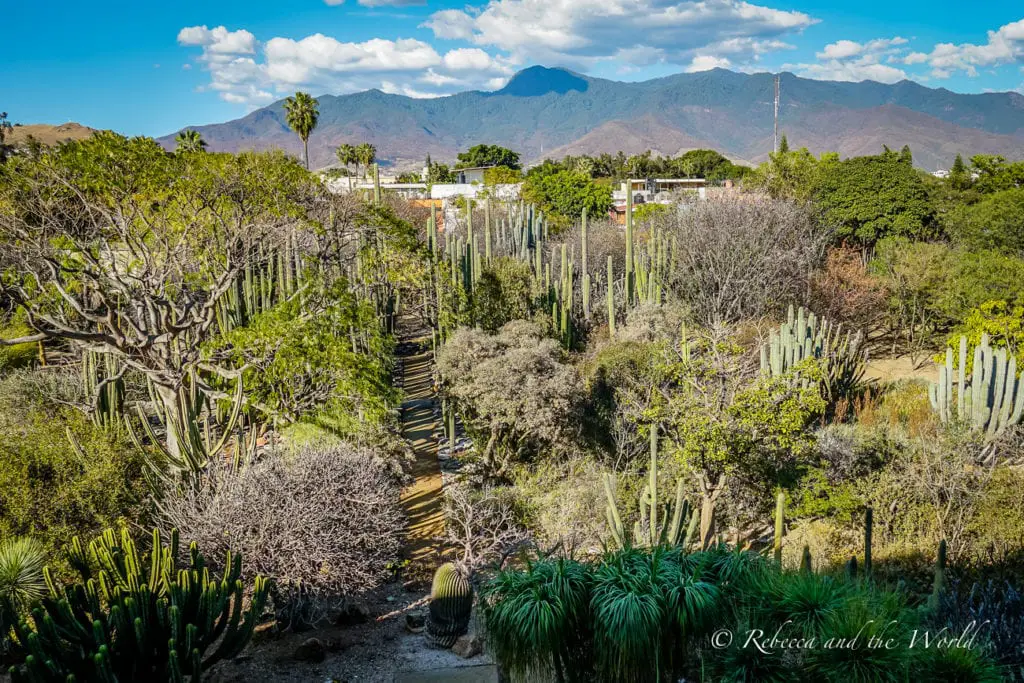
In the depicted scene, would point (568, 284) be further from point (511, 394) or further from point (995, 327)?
point (995, 327)

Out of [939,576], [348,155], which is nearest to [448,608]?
[939,576]

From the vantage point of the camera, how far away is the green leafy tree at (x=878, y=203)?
26.2 metres

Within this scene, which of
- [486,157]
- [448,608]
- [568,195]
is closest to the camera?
[448,608]

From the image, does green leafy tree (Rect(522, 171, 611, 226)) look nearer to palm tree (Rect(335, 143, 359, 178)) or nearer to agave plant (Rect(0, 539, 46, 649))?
palm tree (Rect(335, 143, 359, 178))

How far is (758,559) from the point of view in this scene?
6098 mm

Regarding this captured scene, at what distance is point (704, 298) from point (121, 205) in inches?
527

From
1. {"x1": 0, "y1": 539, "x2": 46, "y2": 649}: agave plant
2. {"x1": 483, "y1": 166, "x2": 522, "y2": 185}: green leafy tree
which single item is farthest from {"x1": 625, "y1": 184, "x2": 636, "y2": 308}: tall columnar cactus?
{"x1": 483, "y1": 166, "x2": 522, "y2": 185}: green leafy tree

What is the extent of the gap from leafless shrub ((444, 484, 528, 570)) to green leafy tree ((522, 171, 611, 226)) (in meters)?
25.1

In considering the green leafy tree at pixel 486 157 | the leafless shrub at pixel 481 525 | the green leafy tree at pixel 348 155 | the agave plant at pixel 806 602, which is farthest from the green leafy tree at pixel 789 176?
the green leafy tree at pixel 486 157

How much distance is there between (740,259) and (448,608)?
47.1 ft

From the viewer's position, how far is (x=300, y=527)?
7.46 metres

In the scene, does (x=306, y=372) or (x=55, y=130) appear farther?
(x=55, y=130)

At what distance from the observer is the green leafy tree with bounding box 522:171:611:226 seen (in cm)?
3500

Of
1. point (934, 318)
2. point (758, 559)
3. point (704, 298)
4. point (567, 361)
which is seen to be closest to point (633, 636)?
point (758, 559)
